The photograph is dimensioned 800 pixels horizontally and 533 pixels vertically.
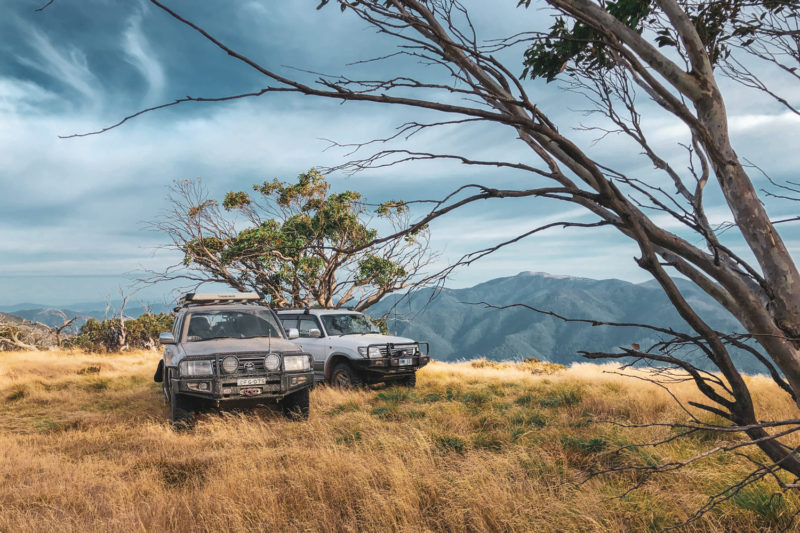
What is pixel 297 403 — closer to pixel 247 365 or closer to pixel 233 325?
pixel 247 365

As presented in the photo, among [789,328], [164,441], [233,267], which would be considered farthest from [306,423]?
[233,267]

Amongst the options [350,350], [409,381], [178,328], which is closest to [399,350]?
→ [350,350]

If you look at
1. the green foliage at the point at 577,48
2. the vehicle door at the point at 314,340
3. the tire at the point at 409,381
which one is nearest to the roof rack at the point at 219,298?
the vehicle door at the point at 314,340

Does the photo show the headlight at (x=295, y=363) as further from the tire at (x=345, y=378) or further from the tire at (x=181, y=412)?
the tire at (x=345, y=378)

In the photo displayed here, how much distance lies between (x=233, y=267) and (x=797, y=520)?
1892 centimetres

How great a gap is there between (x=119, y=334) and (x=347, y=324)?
25.8m

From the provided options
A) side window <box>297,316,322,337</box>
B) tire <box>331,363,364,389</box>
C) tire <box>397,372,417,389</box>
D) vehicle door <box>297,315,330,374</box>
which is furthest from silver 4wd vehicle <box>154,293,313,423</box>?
tire <box>397,372,417,389</box>

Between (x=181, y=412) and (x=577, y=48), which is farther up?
(x=577, y=48)

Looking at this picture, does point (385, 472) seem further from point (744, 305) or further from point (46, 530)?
point (744, 305)

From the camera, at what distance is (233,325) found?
8578mm

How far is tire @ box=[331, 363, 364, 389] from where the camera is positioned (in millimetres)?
9820

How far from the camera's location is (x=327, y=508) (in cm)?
382

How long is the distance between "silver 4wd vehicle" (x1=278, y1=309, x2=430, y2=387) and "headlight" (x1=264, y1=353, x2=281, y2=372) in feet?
8.48

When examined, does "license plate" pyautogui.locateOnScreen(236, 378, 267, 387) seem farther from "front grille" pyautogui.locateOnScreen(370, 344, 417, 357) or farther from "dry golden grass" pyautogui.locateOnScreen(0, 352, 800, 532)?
"front grille" pyautogui.locateOnScreen(370, 344, 417, 357)
